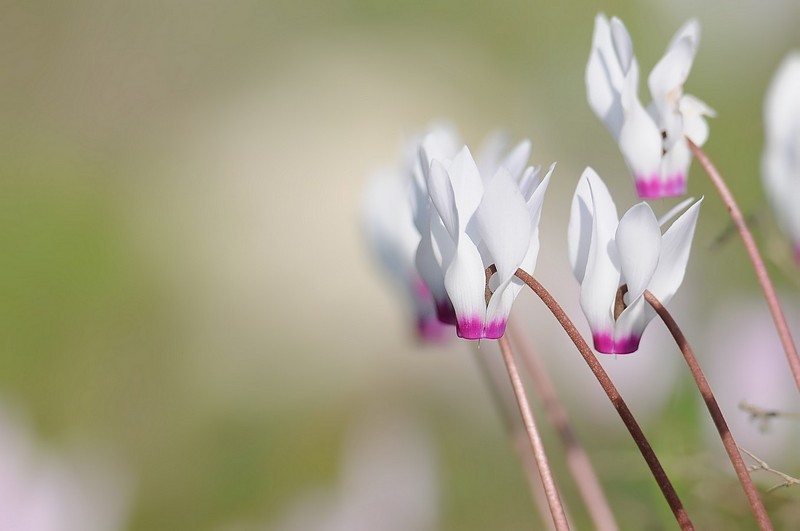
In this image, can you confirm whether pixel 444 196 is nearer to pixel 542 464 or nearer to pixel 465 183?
A: pixel 465 183

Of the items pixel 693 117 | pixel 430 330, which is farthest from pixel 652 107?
pixel 430 330

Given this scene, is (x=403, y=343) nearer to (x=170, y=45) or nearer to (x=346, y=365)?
(x=346, y=365)

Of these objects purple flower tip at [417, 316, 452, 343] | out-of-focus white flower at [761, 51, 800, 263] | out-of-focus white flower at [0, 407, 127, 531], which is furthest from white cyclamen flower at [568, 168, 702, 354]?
out-of-focus white flower at [0, 407, 127, 531]

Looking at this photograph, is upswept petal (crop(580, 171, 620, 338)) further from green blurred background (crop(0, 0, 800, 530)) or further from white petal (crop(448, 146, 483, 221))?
green blurred background (crop(0, 0, 800, 530))

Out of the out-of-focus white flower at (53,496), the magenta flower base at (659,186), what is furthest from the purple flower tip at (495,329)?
the out-of-focus white flower at (53,496)

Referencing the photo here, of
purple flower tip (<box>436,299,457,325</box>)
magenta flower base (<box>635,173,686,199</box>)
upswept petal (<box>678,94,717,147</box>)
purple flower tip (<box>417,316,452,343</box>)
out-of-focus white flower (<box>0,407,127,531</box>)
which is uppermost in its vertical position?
upswept petal (<box>678,94,717,147</box>)

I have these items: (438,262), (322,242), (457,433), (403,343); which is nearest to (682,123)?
(438,262)

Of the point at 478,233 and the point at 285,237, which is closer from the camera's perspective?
the point at 478,233

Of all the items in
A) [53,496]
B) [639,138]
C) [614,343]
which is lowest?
[53,496]
